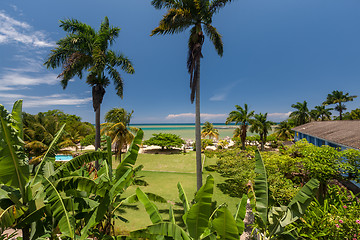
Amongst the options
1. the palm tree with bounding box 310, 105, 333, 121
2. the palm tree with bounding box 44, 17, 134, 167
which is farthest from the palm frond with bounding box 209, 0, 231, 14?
the palm tree with bounding box 310, 105, 333, 121

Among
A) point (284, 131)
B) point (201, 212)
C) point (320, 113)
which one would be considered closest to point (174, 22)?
point (201, 212)

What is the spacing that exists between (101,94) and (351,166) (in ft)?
55.2

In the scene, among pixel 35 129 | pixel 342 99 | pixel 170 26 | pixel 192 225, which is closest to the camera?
pixel 192 225

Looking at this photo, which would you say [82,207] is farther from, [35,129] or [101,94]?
[35,129]

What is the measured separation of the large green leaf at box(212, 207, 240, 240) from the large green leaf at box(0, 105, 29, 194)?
4766 mm

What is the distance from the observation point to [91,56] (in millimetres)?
13500

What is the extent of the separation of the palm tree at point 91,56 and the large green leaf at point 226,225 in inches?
503

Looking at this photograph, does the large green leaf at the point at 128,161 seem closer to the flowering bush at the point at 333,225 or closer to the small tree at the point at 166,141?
the flowering bush at the point at 333,225

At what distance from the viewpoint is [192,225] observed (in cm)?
361

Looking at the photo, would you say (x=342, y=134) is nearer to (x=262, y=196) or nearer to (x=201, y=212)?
(x=262, y=196)

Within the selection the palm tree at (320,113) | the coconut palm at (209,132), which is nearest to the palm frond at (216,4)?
the coconut palm at (209,132)

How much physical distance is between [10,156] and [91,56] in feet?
40.7

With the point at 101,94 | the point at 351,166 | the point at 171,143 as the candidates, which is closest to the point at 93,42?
the point at 101,94

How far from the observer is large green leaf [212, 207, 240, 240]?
332 cm
